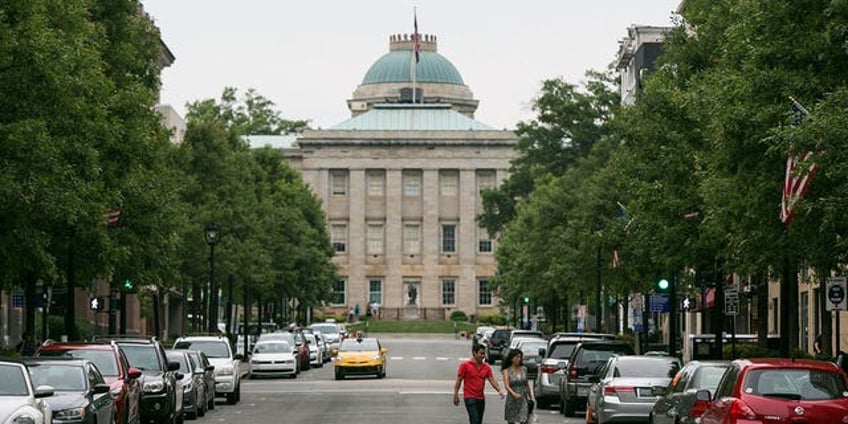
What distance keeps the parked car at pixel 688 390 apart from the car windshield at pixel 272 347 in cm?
3712

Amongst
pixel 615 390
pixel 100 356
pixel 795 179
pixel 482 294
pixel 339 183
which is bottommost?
pixel 615 390

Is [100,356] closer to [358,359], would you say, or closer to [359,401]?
[359,401]

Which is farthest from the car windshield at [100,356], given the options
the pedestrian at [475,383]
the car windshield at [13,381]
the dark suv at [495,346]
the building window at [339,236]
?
the building window at [339,236]

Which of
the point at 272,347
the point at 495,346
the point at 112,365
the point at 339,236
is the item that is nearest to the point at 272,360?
Result: the point at 272,347

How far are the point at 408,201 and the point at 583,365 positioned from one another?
136142 millimetres

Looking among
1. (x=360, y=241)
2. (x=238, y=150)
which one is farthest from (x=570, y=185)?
(x=360, y=241)

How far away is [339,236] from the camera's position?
176 m

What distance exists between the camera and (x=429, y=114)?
17700 centimetres

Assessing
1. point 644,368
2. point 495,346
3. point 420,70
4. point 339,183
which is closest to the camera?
point 644,368

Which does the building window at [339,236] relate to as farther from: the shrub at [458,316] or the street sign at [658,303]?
the street sign at [658,303]

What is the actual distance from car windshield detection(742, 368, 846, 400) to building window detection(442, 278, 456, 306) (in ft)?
499

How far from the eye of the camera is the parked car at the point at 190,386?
126 ft

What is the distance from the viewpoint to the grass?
5630 inches

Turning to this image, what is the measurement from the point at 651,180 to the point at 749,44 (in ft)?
53.8
